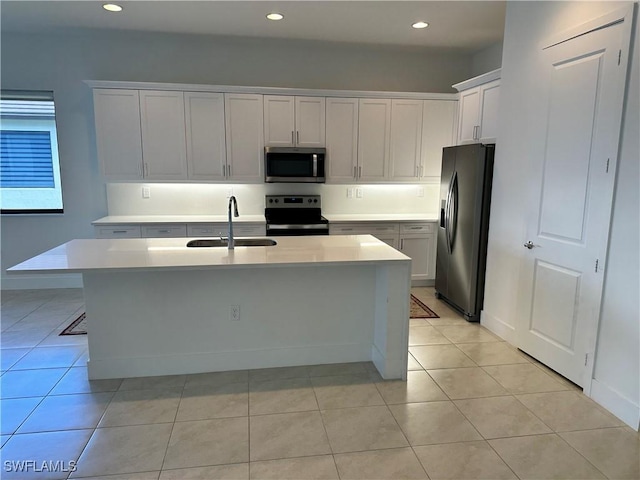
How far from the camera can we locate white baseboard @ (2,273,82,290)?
4.79 meters

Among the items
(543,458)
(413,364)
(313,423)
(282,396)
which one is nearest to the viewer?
(543,458)

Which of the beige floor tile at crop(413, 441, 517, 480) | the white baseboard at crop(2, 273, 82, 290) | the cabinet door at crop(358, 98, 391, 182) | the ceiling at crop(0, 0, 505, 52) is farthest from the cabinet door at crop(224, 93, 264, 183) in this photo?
the beige floor tile at crop(413, 441, 517, 480)

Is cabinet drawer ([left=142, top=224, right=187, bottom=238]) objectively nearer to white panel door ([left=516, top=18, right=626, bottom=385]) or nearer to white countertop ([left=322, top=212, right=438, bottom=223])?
white countertop ([left=322, top=212, right=438, bottom=223])

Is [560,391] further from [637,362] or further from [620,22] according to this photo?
[620,22]

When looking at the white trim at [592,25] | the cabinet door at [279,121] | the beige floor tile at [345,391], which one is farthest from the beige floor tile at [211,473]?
the cabinet door at [279,121]

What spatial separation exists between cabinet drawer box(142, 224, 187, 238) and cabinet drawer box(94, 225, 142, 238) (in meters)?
0.08

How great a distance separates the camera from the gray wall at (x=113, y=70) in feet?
14.9

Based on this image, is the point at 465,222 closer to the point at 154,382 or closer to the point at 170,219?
the point at 154,382

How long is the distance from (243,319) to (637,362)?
2.39 m

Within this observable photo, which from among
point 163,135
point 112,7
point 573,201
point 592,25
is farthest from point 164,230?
point 592,25

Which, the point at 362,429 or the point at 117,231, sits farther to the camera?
the point at 117,231

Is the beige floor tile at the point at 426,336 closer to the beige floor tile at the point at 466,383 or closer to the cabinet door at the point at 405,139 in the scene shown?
the beige floor tile at the point at 466,383

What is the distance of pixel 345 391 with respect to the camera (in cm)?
268

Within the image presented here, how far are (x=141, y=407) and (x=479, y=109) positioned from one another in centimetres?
405
